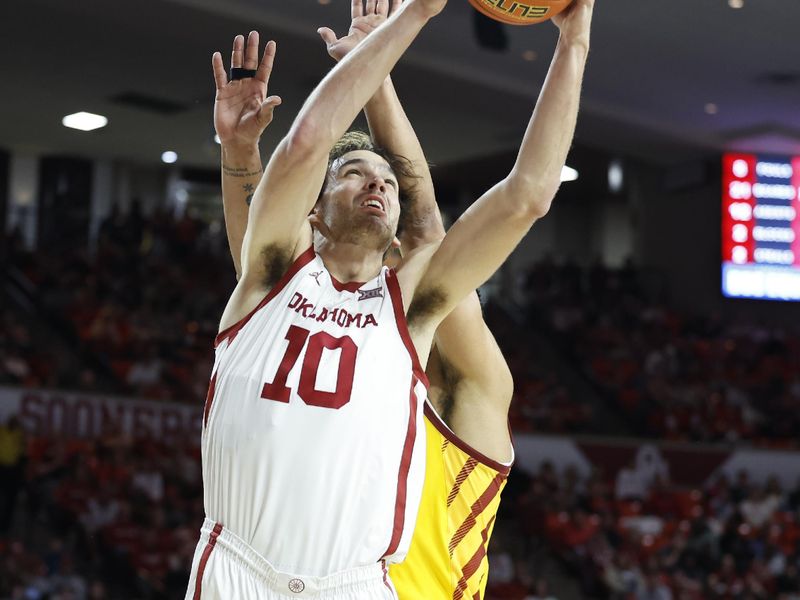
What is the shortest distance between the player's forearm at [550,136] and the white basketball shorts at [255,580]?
0.94m

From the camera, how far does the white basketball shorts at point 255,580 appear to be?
265 centimetres

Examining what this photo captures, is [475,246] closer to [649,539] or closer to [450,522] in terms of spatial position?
[450,522]

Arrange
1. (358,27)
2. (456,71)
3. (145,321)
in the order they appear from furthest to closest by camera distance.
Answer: (145,321) < (456,71) < (358,27)

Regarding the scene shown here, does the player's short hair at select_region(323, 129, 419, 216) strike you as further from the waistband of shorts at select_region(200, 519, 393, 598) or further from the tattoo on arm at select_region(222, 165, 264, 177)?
the waistband of shorts at select_region(200, 519, 393, 598)

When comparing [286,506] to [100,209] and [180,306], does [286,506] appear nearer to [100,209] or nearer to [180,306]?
[180,306]

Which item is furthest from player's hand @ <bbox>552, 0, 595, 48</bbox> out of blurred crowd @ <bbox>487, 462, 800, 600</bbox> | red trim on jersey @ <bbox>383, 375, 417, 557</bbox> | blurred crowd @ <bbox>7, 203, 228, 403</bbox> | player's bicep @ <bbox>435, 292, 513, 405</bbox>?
blurred crowd @ <bbox>7, 203, 228, 403</bbox>

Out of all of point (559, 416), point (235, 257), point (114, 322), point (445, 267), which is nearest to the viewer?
point (445, 267)

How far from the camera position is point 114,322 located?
15.8 metres

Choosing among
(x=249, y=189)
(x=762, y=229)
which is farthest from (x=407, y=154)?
(x=762, y=229)

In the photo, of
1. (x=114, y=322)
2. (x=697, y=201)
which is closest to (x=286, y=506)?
(x=114, y=322)

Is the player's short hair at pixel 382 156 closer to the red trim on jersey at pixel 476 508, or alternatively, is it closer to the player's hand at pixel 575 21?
the player's hand at pixel 575 21

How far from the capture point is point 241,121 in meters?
3.10

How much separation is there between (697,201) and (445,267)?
1792 centimetres

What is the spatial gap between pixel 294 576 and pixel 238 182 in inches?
42.9
